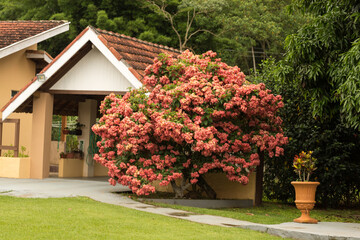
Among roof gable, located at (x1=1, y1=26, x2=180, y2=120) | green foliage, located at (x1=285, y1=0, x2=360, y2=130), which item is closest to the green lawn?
green foliage, located at (x1=285, y1=0, x2=360, y2=130)

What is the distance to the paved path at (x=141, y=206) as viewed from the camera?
10688 mm

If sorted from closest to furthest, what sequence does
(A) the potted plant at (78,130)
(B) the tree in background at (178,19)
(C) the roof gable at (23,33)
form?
(A) the potted plant at (78,130), (C) the roof gable at (23,33), (B) the tree in background at (178,19)

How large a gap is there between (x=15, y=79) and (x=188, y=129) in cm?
1230

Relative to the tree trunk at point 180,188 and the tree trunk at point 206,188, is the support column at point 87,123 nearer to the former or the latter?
the tree trunk at point 206,188

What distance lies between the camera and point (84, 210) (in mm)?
11633

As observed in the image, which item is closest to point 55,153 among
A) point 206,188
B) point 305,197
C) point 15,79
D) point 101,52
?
point 15,79

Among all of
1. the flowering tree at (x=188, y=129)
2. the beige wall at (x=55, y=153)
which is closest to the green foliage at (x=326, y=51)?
the flowering tree at (x=188, y=129)

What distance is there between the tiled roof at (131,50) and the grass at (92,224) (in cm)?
555

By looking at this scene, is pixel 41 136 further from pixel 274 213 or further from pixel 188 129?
pixel 274 213

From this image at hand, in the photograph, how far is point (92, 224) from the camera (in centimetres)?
1020

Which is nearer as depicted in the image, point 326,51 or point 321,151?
point 326,51

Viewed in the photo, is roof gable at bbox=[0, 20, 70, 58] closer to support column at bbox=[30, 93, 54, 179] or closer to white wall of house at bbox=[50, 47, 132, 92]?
support column at bbox=[30, 93, 54, 179]

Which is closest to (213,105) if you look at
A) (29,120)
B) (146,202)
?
(146,202)

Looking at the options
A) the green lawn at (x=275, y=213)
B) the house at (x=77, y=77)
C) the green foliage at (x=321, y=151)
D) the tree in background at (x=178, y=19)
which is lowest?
the green lawn at (x=275, y=213)
